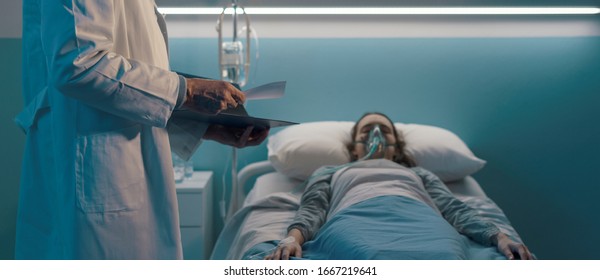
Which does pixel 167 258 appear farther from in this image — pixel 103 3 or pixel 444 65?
pixel 444 65

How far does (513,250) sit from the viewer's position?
172 centimetres

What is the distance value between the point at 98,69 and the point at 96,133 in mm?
156

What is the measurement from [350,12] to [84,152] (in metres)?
1.86

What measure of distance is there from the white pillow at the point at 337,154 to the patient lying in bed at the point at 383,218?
9 centimetres

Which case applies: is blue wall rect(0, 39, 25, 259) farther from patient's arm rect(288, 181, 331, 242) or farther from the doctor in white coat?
the doctor in white coat

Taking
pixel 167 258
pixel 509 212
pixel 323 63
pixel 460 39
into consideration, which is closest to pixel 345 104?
pixel 323 63

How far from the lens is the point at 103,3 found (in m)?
0.97

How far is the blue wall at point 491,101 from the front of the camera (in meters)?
2.89

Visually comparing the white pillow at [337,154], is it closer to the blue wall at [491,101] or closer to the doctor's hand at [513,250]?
the blue wall at [491,101]

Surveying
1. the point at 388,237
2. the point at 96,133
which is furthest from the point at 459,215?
the point at 96,133

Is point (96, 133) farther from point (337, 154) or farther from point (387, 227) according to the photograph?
point (337, 154)

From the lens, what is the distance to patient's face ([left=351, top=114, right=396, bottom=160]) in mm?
2549

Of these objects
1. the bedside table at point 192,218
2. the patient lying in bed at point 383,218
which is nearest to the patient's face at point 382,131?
the patient lying in bed at point 383,218

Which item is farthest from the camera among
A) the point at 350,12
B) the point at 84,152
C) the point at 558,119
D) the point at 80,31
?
the point at 558,119
